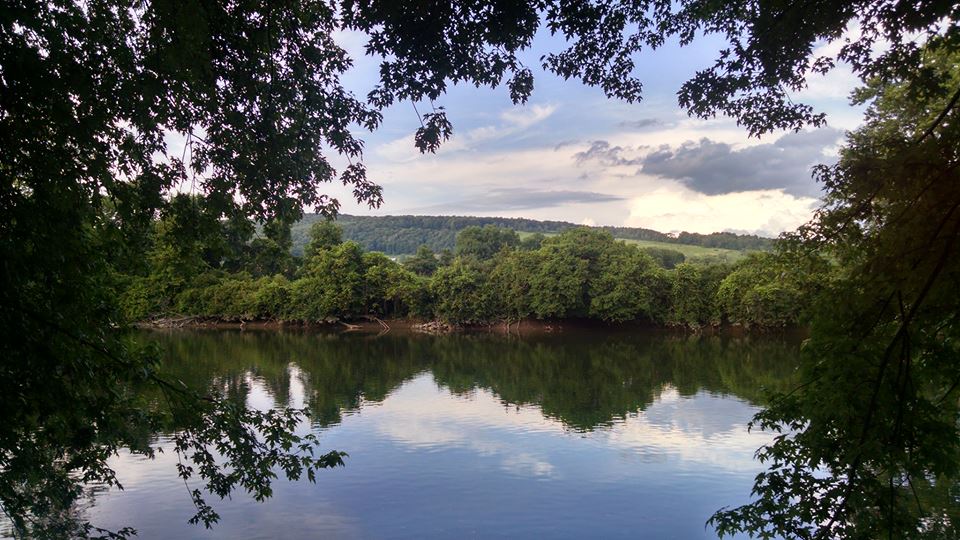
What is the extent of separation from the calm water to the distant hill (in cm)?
7874

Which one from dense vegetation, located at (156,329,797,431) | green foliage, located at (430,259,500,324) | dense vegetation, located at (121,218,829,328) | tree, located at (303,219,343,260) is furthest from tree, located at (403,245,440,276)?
dense vegetation, located at (156,329,797,431)

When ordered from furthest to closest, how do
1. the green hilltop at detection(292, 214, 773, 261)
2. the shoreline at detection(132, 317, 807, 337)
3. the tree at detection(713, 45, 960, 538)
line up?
the green hilltop at detection(292, 214, 773, 261) < the shoreline at detection(132, 317, 807, 337) < the tree at detection(713, 45, 960, 538)

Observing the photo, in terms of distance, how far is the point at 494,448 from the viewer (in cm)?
1792

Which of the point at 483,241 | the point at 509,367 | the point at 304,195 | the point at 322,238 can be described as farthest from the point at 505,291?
the point at 304,195

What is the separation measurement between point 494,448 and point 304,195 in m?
12.1

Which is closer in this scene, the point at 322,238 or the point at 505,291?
the point at 505,291

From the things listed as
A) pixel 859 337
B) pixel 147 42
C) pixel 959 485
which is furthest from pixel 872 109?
pixel 147 42

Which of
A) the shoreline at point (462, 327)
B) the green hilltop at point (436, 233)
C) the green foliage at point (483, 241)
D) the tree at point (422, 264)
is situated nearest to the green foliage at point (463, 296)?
the shoreline at point (462, 327)

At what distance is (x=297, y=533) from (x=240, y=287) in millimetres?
51151

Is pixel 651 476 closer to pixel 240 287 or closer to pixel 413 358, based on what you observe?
pixel 413 358

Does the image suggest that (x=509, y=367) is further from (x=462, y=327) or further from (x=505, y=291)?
(x=462, y=327)

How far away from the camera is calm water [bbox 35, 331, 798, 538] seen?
12648 millimetres

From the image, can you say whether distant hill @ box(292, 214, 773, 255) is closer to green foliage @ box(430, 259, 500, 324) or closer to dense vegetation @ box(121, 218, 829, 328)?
dense vegetation @ box(121, 218, 829, 328)

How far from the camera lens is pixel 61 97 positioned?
4996mm
